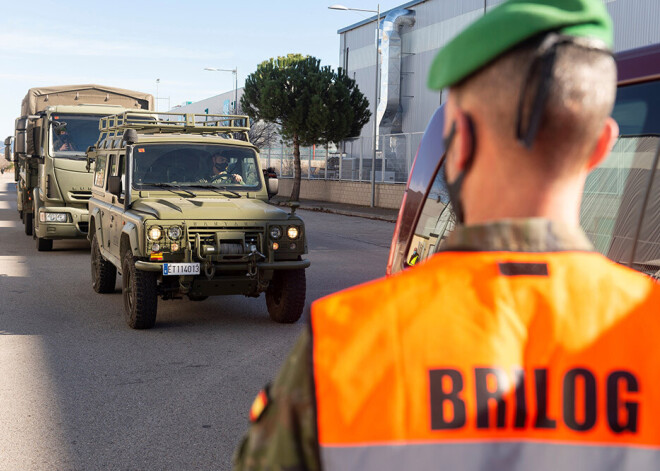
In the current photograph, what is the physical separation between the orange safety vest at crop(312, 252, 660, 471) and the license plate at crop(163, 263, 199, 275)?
21.8 ft

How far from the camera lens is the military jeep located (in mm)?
7887

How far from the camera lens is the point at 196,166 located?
9.39m

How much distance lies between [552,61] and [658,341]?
0.45m

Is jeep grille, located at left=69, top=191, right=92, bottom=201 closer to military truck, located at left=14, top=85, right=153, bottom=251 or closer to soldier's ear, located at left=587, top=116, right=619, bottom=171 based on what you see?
military truck, located at left=14, top=85, right=153, bottom=251

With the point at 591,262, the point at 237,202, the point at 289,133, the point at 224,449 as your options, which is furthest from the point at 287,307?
the point at 289,133

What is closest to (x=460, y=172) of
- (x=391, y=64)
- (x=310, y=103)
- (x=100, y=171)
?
(x=100, y=171)

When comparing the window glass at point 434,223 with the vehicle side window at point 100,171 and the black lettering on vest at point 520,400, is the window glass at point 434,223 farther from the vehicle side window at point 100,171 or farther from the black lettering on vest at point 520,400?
the vehicle side window at point 100,171

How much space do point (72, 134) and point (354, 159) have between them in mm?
22840

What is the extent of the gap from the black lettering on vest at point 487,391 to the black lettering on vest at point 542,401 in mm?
51

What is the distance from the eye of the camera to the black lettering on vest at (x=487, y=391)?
1217 millimetres

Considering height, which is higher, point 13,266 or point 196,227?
point 196,227

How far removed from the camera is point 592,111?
1.27 m

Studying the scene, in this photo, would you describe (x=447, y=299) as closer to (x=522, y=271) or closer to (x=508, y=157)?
(x=522, y=271)

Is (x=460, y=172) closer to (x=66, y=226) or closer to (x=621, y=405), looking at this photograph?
(x=621, y=405)
